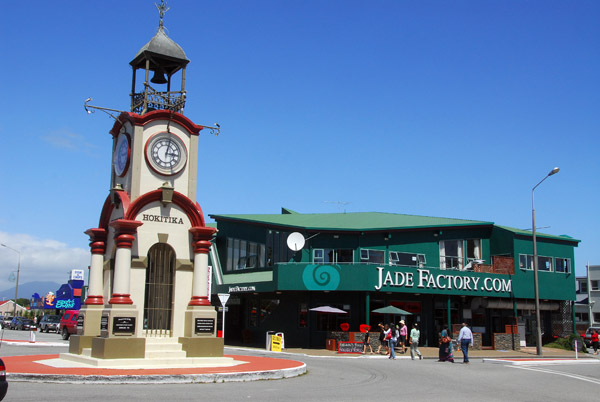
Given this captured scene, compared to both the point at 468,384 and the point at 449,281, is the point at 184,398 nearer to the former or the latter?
the point at 468,384

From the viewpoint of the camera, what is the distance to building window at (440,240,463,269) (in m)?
41.1

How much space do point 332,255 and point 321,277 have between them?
2.98m

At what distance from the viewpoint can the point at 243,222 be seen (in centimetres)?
4166

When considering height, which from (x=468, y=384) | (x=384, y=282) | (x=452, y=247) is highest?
(x=452, y=247)

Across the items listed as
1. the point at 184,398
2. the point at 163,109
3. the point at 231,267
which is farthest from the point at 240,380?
the point at 231,267

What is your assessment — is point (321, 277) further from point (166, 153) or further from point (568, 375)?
point (166, 153)

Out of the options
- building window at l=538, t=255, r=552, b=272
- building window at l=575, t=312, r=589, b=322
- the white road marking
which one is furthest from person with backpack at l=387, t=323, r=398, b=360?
building window at l=575, t=312, r=589, b=322

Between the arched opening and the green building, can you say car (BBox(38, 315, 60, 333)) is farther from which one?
the arched opening

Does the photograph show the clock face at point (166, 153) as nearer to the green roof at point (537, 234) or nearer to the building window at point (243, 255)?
the building window at point (243, 255)

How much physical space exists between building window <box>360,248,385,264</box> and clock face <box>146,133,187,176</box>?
18.8 m

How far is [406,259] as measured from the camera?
1563 inches

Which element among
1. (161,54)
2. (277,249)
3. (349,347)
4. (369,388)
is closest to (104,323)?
(369,388)

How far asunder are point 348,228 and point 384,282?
12.5 ft

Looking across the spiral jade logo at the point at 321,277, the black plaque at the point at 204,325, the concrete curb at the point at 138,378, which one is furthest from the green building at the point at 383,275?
the concrete curb at the point at 138,378
